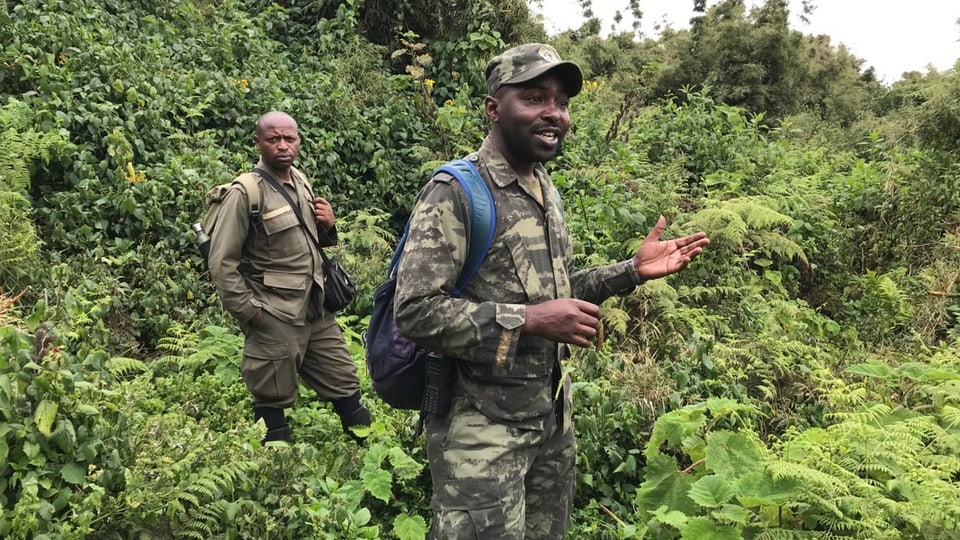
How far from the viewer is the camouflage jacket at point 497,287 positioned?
2.13m

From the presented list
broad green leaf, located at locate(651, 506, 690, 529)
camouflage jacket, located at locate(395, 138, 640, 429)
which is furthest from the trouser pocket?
broad green leaf, located at locate(651, 506, 690, 529)

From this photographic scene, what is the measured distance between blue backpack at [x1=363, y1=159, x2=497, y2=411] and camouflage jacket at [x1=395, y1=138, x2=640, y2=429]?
0.04 m

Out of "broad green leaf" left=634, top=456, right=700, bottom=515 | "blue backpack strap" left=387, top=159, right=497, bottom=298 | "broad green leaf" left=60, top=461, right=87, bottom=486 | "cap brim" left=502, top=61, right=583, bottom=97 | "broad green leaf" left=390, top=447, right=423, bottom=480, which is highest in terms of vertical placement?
"cap brim" left=502, top=61, right=583, bottom=97

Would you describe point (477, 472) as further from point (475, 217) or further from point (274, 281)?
point (274, 281)

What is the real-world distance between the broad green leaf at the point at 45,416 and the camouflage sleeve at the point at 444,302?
1.45 meters

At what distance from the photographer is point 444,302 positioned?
2.14 meters

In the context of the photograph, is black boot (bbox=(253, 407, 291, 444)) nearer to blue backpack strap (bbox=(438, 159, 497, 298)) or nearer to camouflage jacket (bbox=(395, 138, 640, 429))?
camouflage jacket (bbox=(395, 138, 640, 429))

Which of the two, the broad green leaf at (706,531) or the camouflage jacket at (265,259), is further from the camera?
the camouflage jacket at (265,259)

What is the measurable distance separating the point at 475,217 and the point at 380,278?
4293mm

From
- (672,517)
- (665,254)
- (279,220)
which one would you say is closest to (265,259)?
(279,220)

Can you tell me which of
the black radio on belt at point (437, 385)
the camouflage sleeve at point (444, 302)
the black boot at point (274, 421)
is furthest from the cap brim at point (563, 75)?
the black boot at point (274, 421)

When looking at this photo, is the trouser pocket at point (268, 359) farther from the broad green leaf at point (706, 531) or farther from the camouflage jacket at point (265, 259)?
the broad green leaf at point (706, 531)

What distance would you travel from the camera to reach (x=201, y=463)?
2.98m

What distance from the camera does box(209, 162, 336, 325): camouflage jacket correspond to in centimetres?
397
